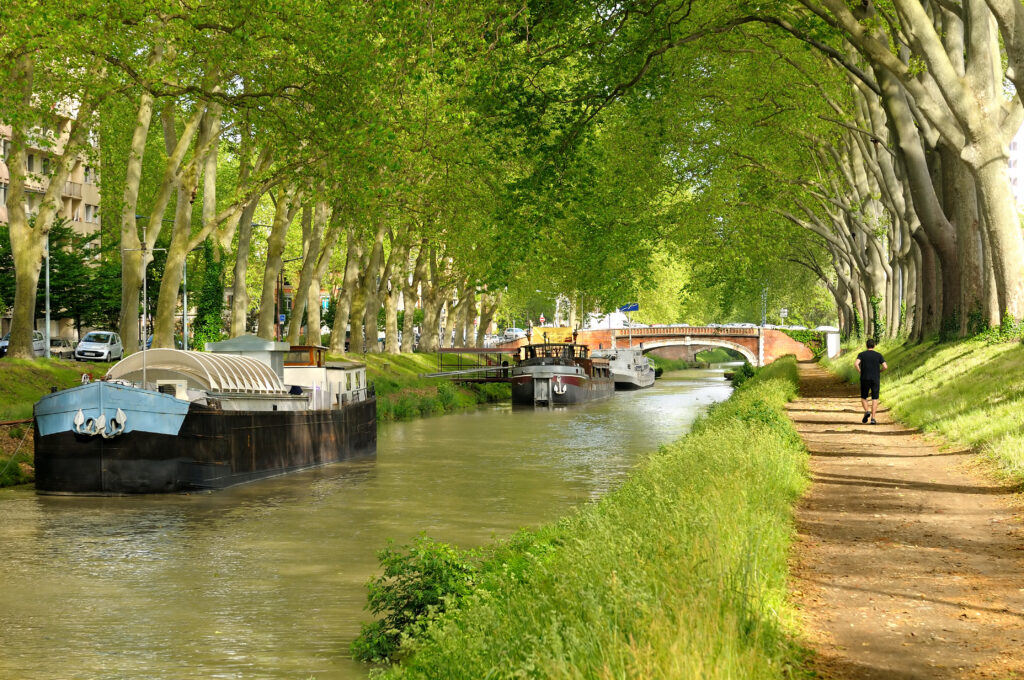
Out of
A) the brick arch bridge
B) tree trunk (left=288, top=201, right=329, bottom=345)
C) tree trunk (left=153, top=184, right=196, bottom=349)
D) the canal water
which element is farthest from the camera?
the brick arch bridge

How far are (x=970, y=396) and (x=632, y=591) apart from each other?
50.7 ft

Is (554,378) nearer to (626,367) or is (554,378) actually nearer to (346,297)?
(346,297)

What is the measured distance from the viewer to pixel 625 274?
4434 centimetres

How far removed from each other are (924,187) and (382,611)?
1844cm

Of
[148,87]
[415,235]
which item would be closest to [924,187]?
[148,87]

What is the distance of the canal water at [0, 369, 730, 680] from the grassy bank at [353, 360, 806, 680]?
1.40 meters

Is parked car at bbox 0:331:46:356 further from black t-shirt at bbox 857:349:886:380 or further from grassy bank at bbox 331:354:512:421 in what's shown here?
black t-shirt at bbox 857:349:886:380

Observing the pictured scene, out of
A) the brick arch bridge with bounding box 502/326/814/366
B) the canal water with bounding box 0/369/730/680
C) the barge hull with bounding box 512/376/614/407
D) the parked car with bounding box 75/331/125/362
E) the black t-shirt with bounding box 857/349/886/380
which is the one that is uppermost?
the brick arch bridge with bounding box 502/326/814/366

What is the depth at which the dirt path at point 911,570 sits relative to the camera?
7.57m

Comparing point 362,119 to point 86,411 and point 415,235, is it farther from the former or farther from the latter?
point 415,235

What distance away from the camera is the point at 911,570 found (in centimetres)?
1016

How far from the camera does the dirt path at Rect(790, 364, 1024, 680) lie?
7574 mm

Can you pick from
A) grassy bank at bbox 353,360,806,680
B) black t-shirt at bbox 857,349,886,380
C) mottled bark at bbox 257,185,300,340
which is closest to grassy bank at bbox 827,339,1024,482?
black t-shirt at bbox 857,349,886,380

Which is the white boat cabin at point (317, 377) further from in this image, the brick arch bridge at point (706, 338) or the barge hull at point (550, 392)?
the brick arch bridge at point (706, 338)
